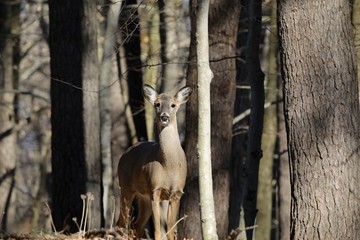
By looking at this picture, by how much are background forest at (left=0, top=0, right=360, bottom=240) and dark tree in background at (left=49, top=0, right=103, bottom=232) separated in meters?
0.02

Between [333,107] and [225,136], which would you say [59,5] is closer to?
[225,136]

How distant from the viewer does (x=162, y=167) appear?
12406 millimetres

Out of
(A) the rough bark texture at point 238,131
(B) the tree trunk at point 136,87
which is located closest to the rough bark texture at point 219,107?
(A) the rough bark texture at point 238,131

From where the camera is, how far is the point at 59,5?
15.4m

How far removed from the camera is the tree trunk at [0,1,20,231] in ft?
76.8

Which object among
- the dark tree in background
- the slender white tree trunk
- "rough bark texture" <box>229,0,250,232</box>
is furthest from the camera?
"rough bark texture" <box>229,0,250,232</box>

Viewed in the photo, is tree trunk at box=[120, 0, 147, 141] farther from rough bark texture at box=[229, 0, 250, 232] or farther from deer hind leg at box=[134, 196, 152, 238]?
deer hind leg at box=[134, 196, 152, 238]

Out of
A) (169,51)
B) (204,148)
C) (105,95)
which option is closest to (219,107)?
(204,148)

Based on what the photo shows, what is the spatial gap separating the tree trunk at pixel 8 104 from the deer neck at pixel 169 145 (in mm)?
10560

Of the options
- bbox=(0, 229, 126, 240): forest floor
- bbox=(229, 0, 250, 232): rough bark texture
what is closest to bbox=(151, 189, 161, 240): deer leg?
bbox=(0, 229, 126, 240): forest floor

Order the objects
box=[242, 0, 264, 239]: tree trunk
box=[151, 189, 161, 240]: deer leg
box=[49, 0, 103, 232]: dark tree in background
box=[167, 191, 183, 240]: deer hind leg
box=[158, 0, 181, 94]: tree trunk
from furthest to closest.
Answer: box=[158, 0, 181, 94]: tree trunk → box=[49, 0, 103, 232]: dark tree in background → box=[242, 0, 264, 239]: tree trunk → box=[167, 191, 183, 240]: deer hind leg → box=[151, 189, 161, 240]: deer leg

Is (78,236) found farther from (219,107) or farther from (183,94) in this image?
(219,107)

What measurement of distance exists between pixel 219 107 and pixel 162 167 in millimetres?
1308

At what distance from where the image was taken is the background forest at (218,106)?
31.5 feet
